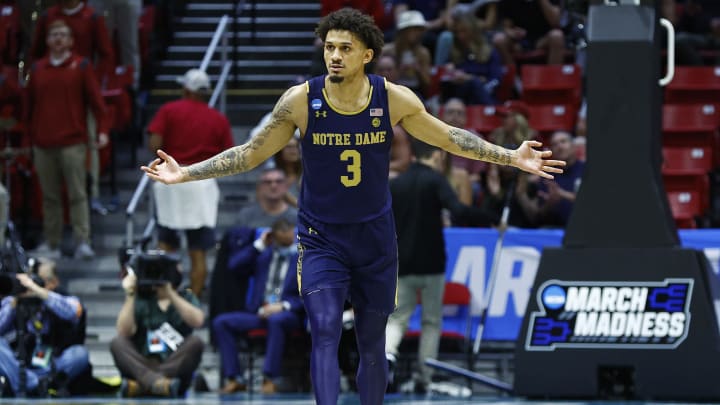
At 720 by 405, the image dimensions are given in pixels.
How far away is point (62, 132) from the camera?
47.9 ft

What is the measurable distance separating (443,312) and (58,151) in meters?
4.33

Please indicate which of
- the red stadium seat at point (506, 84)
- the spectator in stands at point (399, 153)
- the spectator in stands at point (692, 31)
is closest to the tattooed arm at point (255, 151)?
the spectator in stands at point (399, 153)

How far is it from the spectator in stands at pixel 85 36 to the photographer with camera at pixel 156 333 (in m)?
3.30

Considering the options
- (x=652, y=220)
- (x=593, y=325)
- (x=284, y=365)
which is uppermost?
(x=652, y=220)

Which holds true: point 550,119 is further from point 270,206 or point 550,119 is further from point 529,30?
point 270,206

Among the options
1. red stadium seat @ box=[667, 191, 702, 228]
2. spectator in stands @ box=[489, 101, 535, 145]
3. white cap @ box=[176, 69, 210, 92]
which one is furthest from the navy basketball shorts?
red stadium seat @ box=[667, 191, 702, 228]

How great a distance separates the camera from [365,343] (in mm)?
7703

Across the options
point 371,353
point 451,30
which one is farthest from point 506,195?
point 371,353

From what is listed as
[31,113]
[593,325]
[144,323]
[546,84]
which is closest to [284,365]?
[144,323]

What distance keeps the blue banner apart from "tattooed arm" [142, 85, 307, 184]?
5.33 metres

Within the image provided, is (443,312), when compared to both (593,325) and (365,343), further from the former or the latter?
(365,343)

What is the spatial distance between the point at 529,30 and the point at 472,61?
2.06 metres

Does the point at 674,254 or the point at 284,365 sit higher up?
the point at 674,254

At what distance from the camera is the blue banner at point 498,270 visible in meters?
12.6
